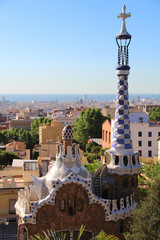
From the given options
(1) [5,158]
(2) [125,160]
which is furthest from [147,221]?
(1) [5,158]

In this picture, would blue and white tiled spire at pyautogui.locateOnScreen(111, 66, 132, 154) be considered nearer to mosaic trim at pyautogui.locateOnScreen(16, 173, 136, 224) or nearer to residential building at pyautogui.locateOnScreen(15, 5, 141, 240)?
residential building at pyautogui.locateOnScreen(15, 5, 141, 240)

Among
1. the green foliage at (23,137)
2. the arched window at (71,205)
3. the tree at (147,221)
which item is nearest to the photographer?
the tree at (147,221)

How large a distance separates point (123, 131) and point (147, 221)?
432 cm

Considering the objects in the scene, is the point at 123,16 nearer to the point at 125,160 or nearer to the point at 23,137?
the point at 125,160

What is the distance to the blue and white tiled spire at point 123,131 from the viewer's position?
16.5 m

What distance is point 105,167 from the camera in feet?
55.2

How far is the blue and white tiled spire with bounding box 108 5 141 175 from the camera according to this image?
16.5 metres

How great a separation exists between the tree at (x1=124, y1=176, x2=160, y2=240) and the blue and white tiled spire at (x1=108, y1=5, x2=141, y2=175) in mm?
1891

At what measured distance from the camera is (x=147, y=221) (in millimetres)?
14203

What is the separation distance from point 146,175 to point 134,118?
2647 centimetres

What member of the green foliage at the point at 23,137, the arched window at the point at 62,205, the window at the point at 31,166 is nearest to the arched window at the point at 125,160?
the arched window at the point at 62,205

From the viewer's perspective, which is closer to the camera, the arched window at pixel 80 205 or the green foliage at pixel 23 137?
the arched window at pixel 80 205

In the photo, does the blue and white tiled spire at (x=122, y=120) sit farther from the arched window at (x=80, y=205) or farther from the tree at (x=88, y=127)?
the tree at (x=88, y=127)

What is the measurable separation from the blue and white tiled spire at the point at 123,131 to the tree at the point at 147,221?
189 centimetres
